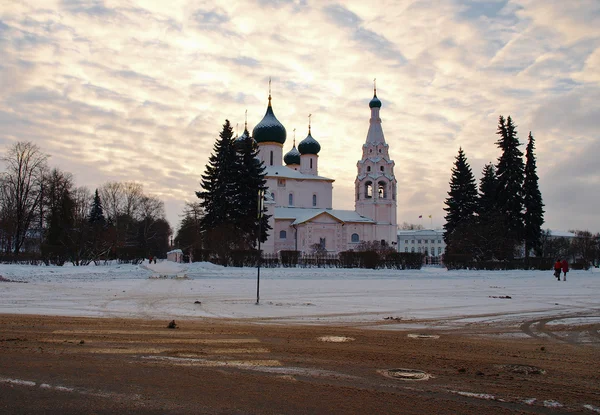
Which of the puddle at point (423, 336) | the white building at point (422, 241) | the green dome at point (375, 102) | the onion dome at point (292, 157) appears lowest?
the puddle at point (423, 336)

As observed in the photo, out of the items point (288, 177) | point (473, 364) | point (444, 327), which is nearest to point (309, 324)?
point (444, 327)

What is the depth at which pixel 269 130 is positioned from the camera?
216 ft

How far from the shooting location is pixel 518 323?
1193 cm

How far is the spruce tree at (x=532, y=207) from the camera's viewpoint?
162 ft

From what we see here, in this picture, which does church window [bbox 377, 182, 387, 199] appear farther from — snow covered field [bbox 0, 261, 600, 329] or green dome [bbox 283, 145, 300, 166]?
snow covered field [bbox 0, 261, 600, 329]

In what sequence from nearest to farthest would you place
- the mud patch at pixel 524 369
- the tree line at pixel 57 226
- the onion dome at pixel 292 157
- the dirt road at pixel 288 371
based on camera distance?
1. the dirt road at pixel 288 371
2. the mud patch at pixel 524 369
3. the tree line at pixel 57 226
4. the onion dome at pixel 292 157

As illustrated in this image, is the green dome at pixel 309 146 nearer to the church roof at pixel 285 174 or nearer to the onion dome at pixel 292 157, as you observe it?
the onion dome at pixel 292 157

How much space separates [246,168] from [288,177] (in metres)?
21.5

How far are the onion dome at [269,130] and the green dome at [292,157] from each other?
7.80 meters

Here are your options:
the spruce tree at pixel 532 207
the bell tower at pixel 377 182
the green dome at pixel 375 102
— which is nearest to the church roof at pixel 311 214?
the bell tower at pixel 377 182

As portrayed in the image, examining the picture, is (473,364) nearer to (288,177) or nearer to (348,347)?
(348,347)

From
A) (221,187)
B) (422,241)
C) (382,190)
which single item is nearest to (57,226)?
(221,187)

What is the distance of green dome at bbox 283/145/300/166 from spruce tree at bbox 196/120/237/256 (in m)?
28.8

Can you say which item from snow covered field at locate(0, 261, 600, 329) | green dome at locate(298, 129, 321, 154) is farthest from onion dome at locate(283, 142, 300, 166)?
snow covered field at locate(0, 261, 600, 329)
